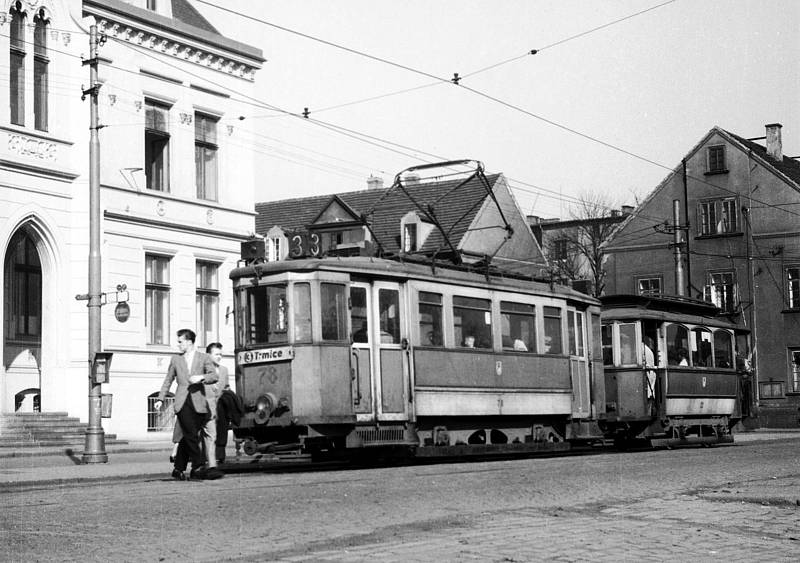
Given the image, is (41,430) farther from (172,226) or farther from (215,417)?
(215,417)

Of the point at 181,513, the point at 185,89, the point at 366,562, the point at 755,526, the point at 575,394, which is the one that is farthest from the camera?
the point at 185,89

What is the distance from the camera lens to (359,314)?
Answer: 18.0 meters

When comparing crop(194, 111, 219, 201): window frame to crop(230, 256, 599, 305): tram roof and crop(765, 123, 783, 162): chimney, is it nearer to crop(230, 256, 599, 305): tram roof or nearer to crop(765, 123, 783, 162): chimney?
crop(230, 256, 599, 305): tram roof

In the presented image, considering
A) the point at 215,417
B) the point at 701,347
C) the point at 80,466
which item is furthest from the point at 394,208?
the point at 215,417

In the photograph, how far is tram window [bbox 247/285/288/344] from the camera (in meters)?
17.5

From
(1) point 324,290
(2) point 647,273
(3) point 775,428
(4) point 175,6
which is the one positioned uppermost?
(4) point 175,6

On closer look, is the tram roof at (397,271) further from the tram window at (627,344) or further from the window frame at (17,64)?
the window frame at (17,64)

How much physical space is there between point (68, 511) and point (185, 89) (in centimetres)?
2163

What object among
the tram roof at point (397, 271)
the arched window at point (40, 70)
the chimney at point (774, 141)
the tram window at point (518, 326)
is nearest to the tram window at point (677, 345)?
the tram roof at point (397, 271)

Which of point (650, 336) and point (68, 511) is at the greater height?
point (650, 336)

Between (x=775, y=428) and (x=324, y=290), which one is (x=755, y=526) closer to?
(x=324, y=290)

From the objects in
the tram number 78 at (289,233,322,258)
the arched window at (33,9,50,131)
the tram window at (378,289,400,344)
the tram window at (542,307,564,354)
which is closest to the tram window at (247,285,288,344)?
the tram number 78 at (289,233,322,258)

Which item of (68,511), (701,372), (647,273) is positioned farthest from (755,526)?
(647,273)

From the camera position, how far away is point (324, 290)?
57.3ft
